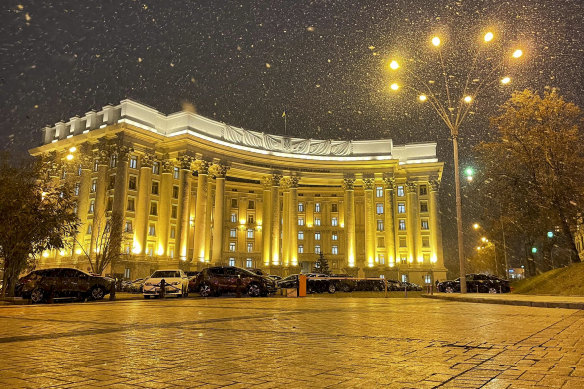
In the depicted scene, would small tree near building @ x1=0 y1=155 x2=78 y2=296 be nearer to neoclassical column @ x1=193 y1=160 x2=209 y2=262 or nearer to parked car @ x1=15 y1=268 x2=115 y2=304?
parked car @ x1=15 y1=268 x2=115 y2=304

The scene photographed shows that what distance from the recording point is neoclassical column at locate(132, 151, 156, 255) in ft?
179

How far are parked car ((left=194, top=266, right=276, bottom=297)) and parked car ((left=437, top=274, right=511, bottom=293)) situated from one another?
15.9 metres

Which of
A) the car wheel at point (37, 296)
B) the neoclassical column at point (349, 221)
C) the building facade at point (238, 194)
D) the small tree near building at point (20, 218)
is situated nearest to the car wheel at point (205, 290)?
the small tree near building at point (20, 218)

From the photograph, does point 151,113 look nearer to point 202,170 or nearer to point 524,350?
point 202,170

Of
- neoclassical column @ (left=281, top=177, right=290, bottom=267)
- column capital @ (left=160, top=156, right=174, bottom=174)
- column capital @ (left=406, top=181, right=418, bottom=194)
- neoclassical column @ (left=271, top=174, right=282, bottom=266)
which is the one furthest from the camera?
column capital @ (left=406, top=181, right=418, bottom=194)

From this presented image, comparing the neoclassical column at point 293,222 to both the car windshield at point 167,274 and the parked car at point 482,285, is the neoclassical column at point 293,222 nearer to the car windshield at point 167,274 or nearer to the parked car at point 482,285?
the parked car at point 482,285

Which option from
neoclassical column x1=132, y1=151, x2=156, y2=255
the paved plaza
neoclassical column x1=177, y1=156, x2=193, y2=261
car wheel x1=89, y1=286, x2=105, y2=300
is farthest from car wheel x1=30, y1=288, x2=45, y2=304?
neoclassical column x1=177, y1=156, x2=193, y2=261

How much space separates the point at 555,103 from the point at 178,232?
44.8 metres

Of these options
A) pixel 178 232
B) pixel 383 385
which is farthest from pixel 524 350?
pixel 178 232

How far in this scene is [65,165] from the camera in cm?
6000

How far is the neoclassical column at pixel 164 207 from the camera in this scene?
58094 millimetres

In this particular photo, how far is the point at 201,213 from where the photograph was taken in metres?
59.7

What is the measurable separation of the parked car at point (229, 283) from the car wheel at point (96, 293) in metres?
5.85

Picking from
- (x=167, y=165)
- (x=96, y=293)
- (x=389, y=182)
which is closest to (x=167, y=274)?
(x=96, y=293)
